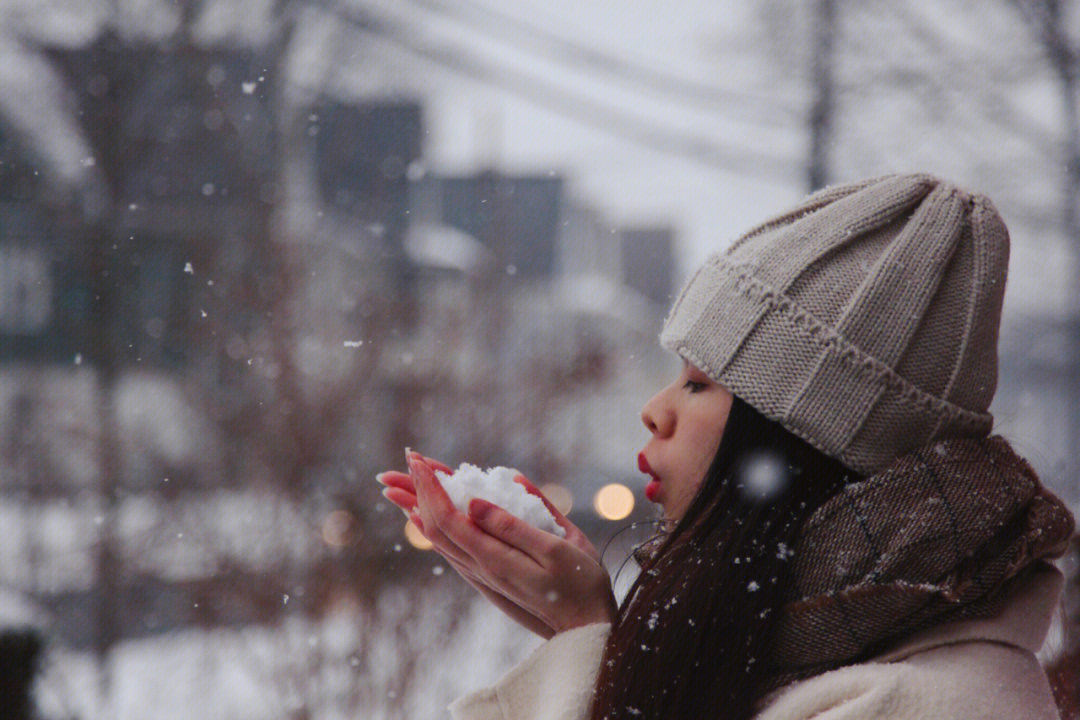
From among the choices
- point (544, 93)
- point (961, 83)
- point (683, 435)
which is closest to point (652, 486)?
point (683, 435)

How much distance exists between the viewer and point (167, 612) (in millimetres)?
2734

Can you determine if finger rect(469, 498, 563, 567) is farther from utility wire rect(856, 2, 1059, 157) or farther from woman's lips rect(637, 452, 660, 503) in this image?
utility wire rect(856, 2, 1059, 157)

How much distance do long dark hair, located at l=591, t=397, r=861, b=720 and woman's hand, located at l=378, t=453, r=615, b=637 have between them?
0.06m

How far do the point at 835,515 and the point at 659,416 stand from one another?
22cm

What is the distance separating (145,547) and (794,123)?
2406 mm

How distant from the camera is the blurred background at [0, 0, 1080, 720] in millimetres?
2582

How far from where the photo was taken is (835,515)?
2.74 feet

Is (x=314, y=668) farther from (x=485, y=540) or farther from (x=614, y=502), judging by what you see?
(x=485, y=540)

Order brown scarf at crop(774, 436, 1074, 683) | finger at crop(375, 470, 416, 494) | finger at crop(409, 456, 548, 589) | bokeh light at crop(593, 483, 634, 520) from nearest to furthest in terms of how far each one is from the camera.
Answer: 1. brown scarf at crop(774, 436, 1074, 683)
2. finger at crop(409, 456, 548, 589)
3. finger at crop(375, 470, 416, 494)
4. bokeh light at crop(593, 483, 634, 520)

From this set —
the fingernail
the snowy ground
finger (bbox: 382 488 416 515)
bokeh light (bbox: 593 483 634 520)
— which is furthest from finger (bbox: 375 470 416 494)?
the snowy ground

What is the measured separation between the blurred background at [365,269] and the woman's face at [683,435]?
63.1 inches

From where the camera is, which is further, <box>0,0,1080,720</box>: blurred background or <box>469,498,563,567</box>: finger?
<box>0,0,1080,720</box>: blurred background

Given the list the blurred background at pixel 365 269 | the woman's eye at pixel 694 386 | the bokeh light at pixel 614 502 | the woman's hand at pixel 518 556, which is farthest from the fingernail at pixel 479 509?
the blurred background at pixel 365 269

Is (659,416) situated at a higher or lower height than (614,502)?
higher
